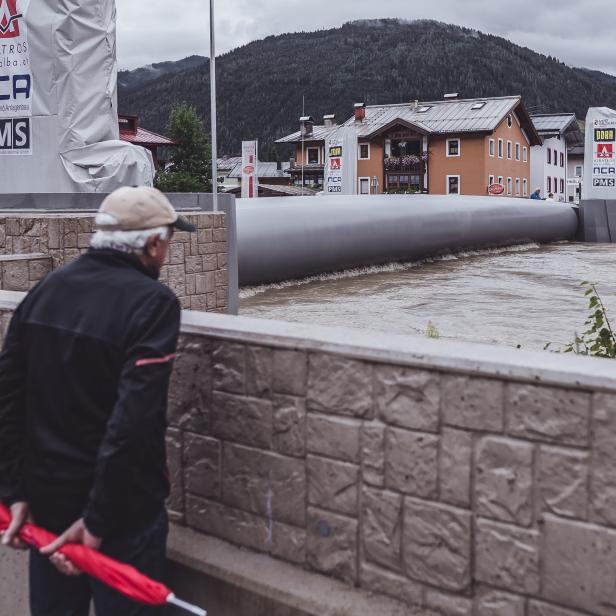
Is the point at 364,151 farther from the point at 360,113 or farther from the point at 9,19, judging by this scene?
the point at 9,19

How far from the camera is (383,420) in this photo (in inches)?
102

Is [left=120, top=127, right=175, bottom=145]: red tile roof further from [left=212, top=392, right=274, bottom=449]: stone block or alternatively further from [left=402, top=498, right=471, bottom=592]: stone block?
[left=402, top=498, right=471, bottom=592]: stone block

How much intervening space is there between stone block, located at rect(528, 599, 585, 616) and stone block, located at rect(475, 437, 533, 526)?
0.73 ft

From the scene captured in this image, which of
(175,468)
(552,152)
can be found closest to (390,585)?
(175,468)

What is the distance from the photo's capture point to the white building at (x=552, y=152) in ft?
220

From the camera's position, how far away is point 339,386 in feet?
8.74

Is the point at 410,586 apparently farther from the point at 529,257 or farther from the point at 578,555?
the point at 529,257

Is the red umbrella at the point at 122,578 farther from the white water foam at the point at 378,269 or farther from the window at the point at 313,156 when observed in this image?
the window at the point at 313,156

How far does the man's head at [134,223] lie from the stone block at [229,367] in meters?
0.55

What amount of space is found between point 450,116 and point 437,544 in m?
60.0

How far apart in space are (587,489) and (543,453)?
0.14 m

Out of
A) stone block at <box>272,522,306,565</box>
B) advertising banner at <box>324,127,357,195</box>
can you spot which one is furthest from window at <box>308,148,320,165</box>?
stone block at <box>272,522,306,565</box>

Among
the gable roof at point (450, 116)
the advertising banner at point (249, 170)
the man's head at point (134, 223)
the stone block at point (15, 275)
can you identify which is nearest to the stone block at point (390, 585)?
the man's head at point (134, 223)

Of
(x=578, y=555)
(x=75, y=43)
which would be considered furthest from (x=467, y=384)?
(x=75, y=43)
